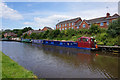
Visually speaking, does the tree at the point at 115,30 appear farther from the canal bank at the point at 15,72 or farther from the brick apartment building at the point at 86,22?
the canal bank at the point at 15,72

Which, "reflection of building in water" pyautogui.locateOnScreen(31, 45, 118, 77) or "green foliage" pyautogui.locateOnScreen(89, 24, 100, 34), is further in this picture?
"green foliage" pyautogui.locateOnScreen(89, 24, 100, 34)

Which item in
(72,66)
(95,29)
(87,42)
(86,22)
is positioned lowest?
(72,66)

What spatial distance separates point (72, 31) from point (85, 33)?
6.39m

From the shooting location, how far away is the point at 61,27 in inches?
2483

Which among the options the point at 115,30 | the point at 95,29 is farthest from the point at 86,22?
the point at 115,30

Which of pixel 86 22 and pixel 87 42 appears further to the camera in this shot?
pixel 86 22

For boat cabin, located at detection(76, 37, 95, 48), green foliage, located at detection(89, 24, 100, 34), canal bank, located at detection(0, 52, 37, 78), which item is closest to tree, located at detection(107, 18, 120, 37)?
boat cabin, located at detection(76, 37, 95, 48)

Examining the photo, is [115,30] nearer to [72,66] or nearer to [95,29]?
[95,29]

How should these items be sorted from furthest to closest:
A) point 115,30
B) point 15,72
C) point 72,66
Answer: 1. point 115,30
2. point 72,66
3. point 15,72

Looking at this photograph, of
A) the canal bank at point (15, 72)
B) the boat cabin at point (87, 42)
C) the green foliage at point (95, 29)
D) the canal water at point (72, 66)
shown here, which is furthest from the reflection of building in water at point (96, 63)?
the green foliage at point (95, 29)

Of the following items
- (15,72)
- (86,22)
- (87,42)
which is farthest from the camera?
(86,22)

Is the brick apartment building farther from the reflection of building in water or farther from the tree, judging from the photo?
the reflection of building in water

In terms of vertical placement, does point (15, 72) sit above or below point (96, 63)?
above

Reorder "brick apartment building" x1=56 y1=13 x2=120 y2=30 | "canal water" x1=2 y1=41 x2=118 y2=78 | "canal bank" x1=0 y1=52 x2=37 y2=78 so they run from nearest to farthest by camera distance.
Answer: "canal bank" x1=0 y1=52 x2=37 y2=78 → "canal water" x1=2 y1=41 x2=118 y2=78 → "brick apartment building" x1=56 y1=13 x2=120 y2=30
